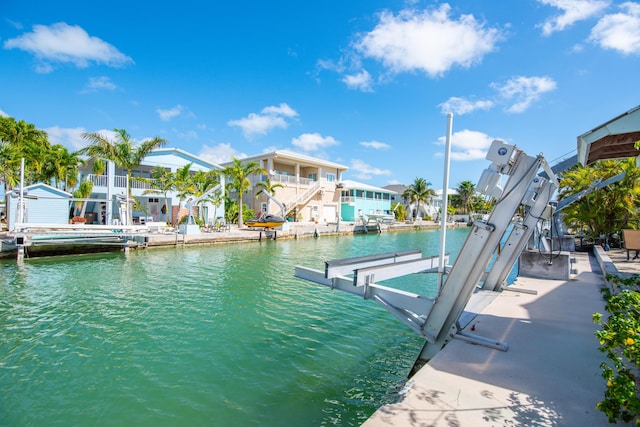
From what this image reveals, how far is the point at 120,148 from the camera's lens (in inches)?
930

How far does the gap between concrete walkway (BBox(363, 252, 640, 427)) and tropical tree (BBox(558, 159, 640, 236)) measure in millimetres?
11159

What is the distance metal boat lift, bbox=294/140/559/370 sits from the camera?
3691 millimetres

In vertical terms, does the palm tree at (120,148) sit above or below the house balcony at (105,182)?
above

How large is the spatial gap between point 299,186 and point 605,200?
94.9 feet

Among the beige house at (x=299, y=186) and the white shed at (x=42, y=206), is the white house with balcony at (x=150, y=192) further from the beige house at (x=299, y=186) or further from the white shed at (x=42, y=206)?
the beige house at (x=299, y=186)

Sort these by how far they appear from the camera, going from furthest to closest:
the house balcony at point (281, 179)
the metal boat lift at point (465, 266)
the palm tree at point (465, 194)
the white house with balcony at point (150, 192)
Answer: the palm tree at point (465, 194), the house balcony at point (281, 179), the white house with balcony at point (150, 192), the metal boat lift at point (465, 266)

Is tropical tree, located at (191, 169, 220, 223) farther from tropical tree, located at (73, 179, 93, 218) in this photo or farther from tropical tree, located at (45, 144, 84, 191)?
tropical tree, located at (45, 144, 84, 191)

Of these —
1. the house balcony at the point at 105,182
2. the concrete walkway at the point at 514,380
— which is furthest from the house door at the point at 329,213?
the concrete walkway at the point at 514,380

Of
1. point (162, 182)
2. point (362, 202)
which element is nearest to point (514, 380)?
point (162, 182)

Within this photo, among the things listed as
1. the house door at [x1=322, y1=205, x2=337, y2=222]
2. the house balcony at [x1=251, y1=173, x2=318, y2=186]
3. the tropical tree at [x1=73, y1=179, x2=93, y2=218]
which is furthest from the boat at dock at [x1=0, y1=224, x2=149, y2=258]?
the house door at [x1=322, y1=205, x2=337, y2=222]

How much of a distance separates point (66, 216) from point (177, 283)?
1652 centimetres

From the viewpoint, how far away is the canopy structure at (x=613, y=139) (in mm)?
5965

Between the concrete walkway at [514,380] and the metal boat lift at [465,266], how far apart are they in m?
0.40

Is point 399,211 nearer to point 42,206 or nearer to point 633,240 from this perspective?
point 633,240
